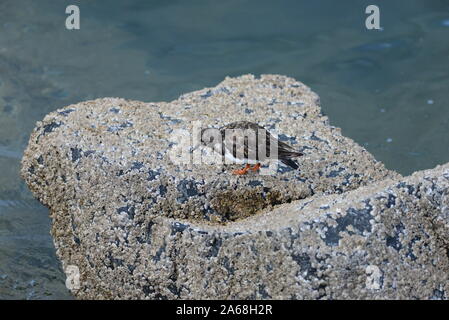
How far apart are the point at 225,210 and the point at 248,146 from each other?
1.68 ft

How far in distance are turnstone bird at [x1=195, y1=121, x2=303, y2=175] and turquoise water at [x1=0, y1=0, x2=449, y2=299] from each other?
153 inches

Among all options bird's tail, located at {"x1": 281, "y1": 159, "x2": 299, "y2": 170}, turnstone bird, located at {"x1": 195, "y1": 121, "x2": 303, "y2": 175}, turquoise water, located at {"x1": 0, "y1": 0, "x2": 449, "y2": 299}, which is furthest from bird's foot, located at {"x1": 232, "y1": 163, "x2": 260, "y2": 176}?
turquoise water, located at {"x1": 0, "y1": 0, "x2": 449, "y2": 299}

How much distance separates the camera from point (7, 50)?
34.0 ft

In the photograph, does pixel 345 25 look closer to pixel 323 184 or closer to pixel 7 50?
pixel 7 50

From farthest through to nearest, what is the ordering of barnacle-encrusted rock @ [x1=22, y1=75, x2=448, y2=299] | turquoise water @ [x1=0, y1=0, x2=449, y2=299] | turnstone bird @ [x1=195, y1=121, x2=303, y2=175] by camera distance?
turquoise water @ [x1=0, y1=0, x2=449, y2=299]
turnstone bird @ [x1=195, y1=121, x2=303, y2=175]
barnacle-encrusted rock @ [x1=22, y1=75, x2=448, y2=299]

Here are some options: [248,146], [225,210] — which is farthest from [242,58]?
[225,210]

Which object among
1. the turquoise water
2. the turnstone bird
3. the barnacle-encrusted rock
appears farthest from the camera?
the turquoise water

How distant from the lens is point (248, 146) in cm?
469

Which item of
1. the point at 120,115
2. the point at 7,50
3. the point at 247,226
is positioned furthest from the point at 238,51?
the point at 247,226

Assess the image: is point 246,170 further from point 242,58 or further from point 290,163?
point 242,58

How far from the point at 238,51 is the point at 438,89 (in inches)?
127

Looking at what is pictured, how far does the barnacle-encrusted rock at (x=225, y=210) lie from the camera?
379cm

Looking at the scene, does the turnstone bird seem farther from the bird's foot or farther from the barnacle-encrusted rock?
the barnacle-encrusted rock

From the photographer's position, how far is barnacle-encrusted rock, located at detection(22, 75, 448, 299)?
149 inches
